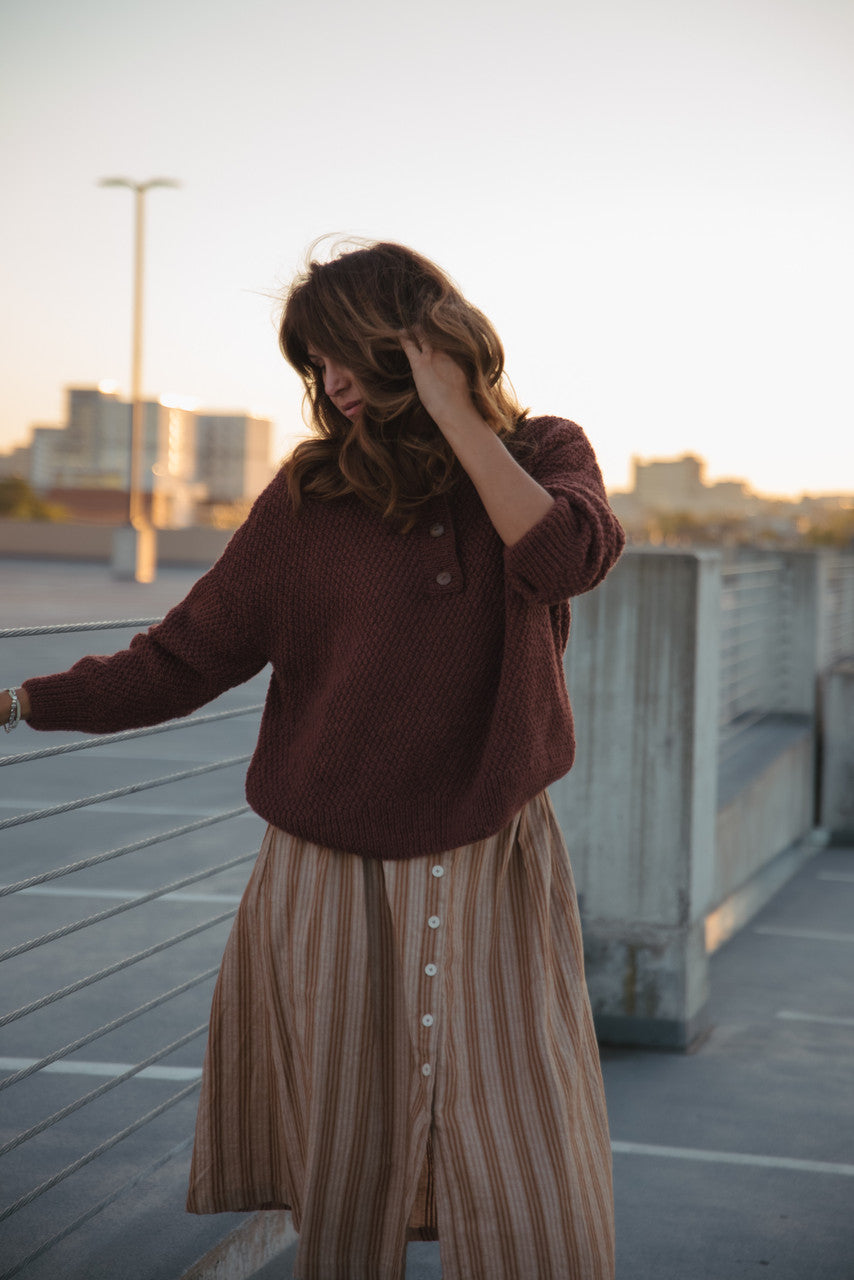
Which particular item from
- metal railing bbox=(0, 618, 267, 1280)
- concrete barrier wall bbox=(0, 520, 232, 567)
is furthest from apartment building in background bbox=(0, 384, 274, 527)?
metal railing bbox=(0, 618, 267, 1280)

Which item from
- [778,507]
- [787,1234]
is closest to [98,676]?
[787,1234]

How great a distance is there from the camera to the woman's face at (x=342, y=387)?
6.14 feet

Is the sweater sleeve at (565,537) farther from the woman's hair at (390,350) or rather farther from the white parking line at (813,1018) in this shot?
the white parking line at (813,1018)

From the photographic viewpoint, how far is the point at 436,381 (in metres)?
1.80

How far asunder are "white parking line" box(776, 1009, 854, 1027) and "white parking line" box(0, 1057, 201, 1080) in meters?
2.15

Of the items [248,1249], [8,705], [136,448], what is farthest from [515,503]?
[136,448]

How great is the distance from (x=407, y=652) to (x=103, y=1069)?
2.42m

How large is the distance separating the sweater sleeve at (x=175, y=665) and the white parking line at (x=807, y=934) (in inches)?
177

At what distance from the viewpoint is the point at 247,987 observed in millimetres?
2154

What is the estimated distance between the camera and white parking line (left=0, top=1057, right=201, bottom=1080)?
3.81 m

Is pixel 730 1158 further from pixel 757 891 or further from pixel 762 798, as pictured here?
pixel 762 798

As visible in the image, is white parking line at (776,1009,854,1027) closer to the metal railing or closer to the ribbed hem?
the metal railing

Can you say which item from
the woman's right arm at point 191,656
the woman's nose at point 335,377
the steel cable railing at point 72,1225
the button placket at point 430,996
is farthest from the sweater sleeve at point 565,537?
the steel cable railing at point 72,1225

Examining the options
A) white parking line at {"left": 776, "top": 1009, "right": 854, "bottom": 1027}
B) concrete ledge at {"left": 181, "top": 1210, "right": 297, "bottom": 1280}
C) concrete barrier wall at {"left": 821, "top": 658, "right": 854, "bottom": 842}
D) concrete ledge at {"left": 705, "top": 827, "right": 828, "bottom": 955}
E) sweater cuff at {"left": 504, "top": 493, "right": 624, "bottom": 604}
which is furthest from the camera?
concrete barrier wall at {"left": 821, "top": 658, "right": 854, "bottom": 842}
